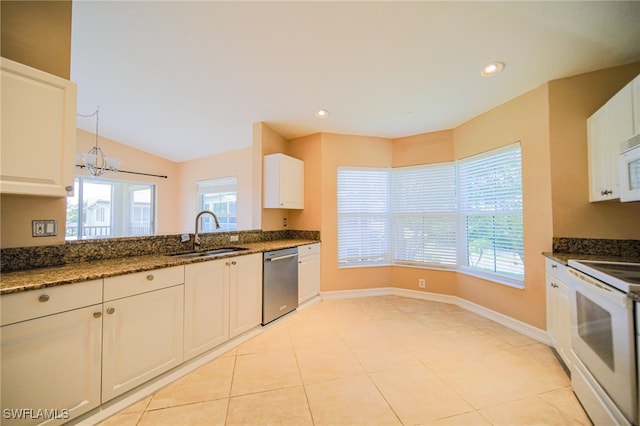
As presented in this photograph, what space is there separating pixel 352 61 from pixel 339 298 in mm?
3064

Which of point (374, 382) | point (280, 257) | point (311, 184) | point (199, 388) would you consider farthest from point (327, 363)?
point (311, 184)

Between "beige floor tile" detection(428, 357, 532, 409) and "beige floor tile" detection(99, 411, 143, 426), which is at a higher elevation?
"beige floor tile" detection(99, 411, 143, 426)

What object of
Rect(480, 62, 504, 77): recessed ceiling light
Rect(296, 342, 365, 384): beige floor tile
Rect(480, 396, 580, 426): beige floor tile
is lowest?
Rect(296, 342, 365, 384): beige floor tile

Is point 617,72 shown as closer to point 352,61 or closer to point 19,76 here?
point 352,61

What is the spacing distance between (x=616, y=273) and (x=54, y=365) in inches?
124

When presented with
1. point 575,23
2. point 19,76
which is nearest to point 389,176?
point 575,23

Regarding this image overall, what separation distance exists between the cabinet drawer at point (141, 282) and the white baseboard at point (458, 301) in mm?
2274

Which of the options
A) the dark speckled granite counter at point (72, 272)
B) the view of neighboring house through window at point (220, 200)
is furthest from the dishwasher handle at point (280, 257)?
the view of neighboring house through window at point (220, 200)

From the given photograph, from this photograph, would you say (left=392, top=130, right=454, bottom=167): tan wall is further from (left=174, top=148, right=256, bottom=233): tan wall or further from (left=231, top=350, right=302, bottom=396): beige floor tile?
(left=231, top=350, right=302, bottom=396): beige floor tile

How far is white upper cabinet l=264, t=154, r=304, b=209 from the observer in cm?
334

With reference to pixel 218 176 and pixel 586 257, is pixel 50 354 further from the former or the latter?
→ pixel 218 176

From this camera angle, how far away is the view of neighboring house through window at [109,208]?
4.69m

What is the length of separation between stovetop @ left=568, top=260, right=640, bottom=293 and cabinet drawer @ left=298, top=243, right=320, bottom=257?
2.56 metres

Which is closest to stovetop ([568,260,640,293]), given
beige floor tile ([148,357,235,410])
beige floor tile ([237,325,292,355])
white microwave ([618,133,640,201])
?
white microwave ([618,133,640,201])
